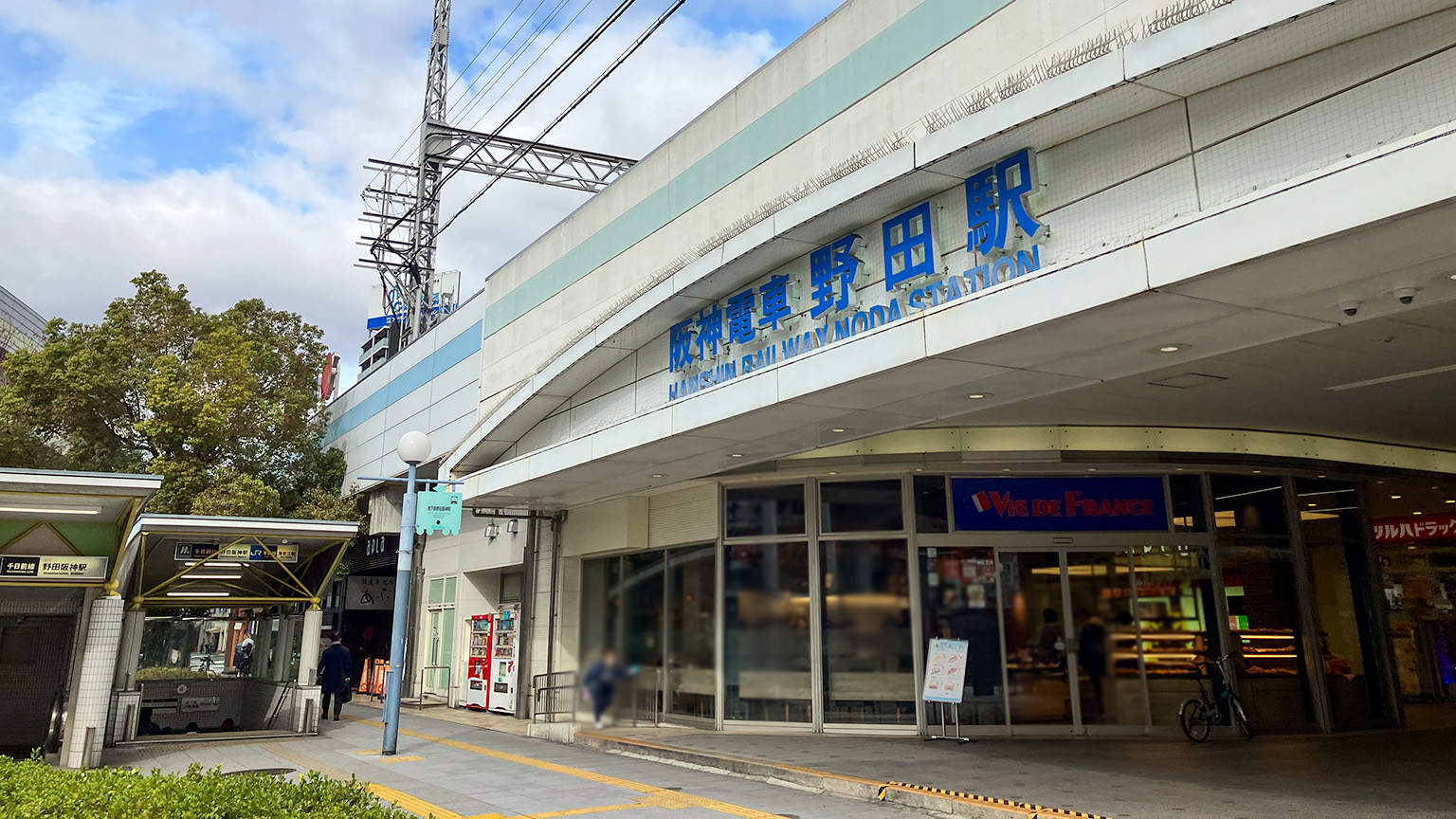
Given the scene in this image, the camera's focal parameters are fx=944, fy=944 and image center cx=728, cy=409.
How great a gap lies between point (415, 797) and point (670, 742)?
4385 millimetres

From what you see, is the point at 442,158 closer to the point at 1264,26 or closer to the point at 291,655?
the point at 291,655

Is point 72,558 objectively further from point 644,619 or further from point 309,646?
point 644,619

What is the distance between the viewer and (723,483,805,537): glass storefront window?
1475cm

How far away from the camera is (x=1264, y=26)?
6125 millimetres

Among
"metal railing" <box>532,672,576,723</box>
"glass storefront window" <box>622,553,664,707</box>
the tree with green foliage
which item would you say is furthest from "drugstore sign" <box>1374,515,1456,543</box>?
the tree with green foliage

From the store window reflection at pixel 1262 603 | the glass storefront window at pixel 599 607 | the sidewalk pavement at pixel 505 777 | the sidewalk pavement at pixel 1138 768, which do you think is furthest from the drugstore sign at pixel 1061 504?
the glass storefront window at pixel 599 607

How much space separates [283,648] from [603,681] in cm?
591

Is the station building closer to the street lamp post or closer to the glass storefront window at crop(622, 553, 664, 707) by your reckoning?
the glass storefront window at crop(622, 553, 664, 707)

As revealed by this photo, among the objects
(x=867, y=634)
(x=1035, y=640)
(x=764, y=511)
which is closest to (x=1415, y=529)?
(x=1035, y=640)

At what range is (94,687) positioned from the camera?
1184cm

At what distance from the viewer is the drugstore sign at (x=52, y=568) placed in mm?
11633

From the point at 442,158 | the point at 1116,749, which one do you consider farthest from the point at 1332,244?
the point at 442,158

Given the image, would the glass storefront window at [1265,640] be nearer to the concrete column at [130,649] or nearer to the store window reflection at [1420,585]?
the store window reflection at [1420,585]

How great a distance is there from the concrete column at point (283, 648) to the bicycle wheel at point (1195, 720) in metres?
14.5
